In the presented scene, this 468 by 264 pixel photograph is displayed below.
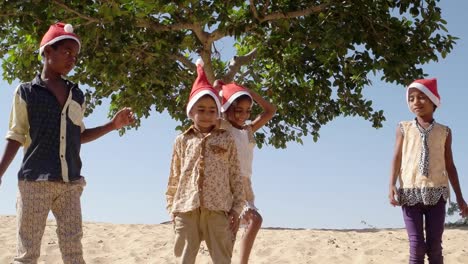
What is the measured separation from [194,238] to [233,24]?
18.4 ft

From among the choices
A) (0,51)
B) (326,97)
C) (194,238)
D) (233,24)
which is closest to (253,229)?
(194,238)

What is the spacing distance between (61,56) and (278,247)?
606 centimetres

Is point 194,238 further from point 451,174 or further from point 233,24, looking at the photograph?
point 233,24

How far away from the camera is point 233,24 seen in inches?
369

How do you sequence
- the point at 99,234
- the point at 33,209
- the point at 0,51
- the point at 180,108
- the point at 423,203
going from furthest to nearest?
the point at 180,108, the point at 0,51, the point at 99,234, the point at 423,203, the point at 33,209

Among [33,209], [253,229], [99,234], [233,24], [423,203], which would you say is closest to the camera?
[33,209]

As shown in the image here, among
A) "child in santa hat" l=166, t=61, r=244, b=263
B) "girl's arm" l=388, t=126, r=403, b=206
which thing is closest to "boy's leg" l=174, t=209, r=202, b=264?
"child in santa hat" l=166, t=61, r=244, b=263

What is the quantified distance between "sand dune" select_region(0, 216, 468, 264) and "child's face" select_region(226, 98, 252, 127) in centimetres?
353

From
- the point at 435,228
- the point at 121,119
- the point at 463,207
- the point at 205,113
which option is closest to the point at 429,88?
the point at 463,207

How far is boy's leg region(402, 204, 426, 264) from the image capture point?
17.2 ft

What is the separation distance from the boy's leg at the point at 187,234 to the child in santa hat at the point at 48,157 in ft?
2.40

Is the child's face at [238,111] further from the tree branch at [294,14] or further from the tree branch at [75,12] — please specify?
the tree branch at [294,14]

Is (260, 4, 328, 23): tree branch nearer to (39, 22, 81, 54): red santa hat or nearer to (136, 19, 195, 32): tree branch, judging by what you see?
(136, 19, 195, 32): tree branch

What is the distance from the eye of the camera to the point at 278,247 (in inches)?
369
